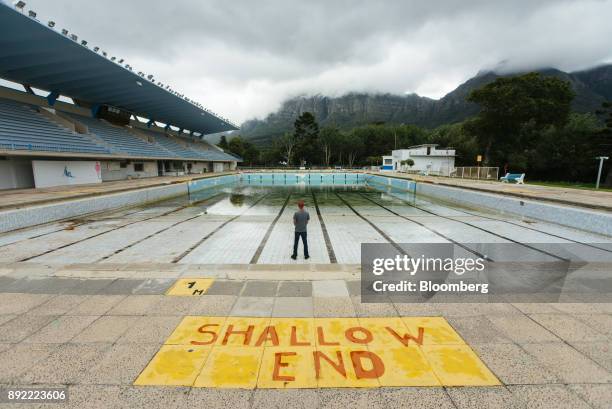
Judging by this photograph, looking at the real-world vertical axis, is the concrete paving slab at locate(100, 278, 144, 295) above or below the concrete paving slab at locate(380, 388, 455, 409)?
above

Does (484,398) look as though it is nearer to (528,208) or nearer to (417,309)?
(417,309)

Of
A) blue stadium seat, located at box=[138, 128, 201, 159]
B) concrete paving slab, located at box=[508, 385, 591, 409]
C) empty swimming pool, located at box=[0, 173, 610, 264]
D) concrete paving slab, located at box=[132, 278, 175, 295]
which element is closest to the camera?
concrete paving slab, located at box=[508, 385, 591, 409]

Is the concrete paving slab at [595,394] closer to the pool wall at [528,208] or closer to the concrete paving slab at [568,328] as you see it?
the concrete paving slab at [568,328]

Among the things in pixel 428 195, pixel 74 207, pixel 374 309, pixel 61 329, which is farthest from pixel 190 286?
pixel 428 195

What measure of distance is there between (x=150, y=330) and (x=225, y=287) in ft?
4.73

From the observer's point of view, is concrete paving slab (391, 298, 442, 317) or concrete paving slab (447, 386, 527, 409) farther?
concrete paving slab (391, 298, 442, 317)

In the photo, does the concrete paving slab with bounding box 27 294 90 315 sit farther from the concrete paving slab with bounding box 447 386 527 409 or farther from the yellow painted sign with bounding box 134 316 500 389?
the concrete paving slab with bounding box 447 386 527 409

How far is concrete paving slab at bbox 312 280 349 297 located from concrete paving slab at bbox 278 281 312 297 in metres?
0.11

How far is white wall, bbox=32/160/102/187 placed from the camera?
18.2 meters

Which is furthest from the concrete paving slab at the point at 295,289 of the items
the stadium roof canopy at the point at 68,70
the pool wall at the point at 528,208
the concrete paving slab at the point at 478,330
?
the stadium roof canopy at the point at 68,70

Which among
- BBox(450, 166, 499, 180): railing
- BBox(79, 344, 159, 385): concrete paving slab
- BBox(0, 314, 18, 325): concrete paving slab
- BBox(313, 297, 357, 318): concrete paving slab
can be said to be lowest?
BBox(313, 297, 357, 318): concrete paving slab

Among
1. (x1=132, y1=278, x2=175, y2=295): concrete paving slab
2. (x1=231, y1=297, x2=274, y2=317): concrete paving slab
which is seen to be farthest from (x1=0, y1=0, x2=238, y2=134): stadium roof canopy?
(x1=231, y1=297, x2=274, y2=317): concrete paving slab

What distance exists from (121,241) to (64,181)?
673 inches

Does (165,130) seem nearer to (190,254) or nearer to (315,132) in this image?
(315,132)
